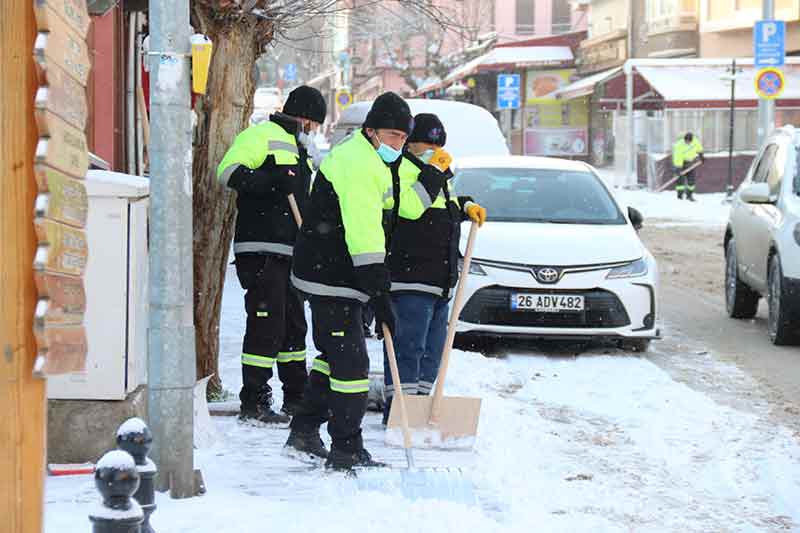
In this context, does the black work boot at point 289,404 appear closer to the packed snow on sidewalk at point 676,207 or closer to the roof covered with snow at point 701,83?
the packed snow on sidewalk at point 676,207

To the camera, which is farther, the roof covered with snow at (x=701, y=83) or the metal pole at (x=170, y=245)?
the roof covered with snow at (x=701, y=83)

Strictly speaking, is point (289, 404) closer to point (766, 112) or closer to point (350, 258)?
point (350, 258)

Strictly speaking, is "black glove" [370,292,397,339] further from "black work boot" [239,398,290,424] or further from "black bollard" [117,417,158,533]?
"black bollard" [117,417,158,533]

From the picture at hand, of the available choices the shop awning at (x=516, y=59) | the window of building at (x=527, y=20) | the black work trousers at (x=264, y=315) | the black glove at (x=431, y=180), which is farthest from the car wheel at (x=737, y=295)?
the window of building at (x=527, y=20)

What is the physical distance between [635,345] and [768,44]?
16201 millimetres

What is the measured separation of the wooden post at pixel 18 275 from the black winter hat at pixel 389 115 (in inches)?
131

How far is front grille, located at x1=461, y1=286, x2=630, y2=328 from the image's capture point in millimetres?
9914

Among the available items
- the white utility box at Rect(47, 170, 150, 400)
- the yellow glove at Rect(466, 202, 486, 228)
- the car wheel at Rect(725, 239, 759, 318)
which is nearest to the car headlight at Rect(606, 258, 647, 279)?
the car wheel at Rect(725, 239, 759, 318)

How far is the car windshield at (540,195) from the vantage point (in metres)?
11.0

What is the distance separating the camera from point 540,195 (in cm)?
1124

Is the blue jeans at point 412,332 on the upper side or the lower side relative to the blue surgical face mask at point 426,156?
lower

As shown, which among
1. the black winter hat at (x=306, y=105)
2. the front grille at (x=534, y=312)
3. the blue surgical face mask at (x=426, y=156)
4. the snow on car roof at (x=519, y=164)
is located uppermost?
the black winter hat at (x=306, y=105)

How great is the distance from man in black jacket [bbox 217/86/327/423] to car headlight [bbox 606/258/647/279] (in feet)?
11.2

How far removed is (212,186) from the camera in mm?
7488
